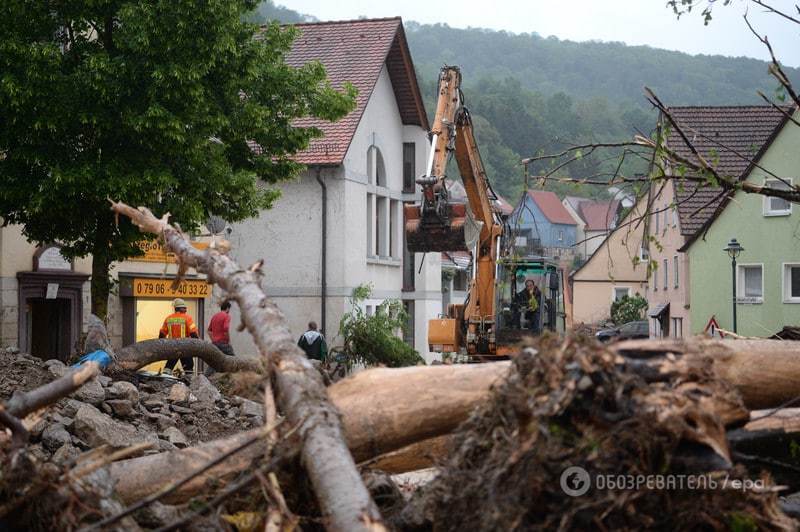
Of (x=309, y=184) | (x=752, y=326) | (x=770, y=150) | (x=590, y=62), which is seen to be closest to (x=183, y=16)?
(x=309, y=184)

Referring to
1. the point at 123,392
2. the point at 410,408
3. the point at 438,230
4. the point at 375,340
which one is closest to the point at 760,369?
the point at 410,408

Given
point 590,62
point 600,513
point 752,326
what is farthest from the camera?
point 590,62

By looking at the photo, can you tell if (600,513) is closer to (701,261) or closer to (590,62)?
(701,261)

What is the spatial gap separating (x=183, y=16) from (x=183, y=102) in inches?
46.4

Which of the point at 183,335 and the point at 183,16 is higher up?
the point at 183,16

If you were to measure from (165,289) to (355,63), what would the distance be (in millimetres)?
9584

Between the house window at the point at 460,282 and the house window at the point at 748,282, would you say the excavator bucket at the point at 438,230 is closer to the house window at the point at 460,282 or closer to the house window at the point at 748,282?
the house window at the point at 748,282

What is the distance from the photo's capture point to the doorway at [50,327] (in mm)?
23016

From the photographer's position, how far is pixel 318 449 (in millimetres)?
5219

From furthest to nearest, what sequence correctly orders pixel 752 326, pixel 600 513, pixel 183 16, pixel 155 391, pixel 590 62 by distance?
pixel 590 62, pixel 752 326, pixel 183 16, pixel 155 391, pixel 600 513

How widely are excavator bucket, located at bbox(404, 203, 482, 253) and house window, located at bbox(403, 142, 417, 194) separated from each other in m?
16.6

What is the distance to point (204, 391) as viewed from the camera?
14.4m

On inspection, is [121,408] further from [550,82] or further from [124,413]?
[550,82]
